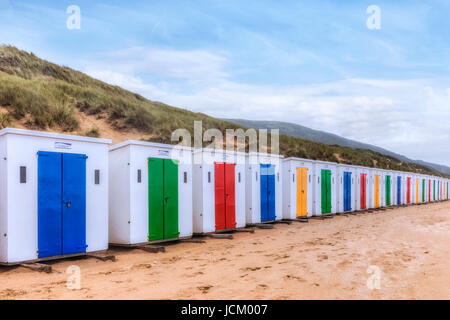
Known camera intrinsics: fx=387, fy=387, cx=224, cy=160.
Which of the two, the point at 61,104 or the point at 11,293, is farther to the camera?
the point at 61,104

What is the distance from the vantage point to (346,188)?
17.6 m

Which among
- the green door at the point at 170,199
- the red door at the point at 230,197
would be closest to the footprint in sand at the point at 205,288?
the green door at the point at 170,199

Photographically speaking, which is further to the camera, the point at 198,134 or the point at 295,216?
the point at 198,134

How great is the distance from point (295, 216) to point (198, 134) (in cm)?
1364

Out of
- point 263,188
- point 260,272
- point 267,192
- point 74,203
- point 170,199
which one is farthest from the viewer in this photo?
point 267,192

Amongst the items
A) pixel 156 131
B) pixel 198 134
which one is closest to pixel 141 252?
pixel 156 131

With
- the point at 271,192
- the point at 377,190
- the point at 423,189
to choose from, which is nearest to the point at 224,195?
the point at 271,192

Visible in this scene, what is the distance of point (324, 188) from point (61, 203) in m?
11.4

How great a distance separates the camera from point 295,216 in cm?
Answer: 1389

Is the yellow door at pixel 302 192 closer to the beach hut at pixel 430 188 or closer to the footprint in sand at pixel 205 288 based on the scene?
the footprint in sand at pixel 205 288

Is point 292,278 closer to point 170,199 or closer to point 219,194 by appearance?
point 170,199

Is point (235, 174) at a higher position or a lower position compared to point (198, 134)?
lower

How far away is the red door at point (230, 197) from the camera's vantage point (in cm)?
1045
